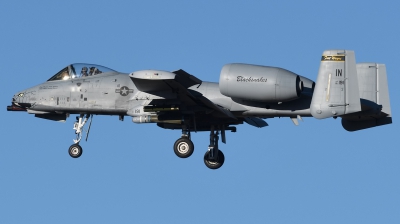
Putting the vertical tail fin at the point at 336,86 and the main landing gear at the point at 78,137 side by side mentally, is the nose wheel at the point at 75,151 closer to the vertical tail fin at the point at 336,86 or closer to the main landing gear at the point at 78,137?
the main landing gear at the point at 78,137

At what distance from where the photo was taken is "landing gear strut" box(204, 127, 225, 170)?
38625 mm

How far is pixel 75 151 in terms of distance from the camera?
38344 millimetres

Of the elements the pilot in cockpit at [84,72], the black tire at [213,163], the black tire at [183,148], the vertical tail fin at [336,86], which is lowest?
the black tire at [213,163]

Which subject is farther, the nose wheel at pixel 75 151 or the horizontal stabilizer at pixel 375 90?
the nose wheel at pixel 75 151

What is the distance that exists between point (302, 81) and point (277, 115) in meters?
1.70

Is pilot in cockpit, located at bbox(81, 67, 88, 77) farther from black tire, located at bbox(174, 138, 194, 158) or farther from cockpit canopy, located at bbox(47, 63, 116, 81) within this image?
black tire, located at bbox(174, 138, 194, 158)

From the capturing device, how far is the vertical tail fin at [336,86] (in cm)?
3228

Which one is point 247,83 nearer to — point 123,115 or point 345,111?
point 345,111

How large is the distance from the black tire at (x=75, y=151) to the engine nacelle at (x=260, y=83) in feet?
23.6

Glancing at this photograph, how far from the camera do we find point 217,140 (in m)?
38.8

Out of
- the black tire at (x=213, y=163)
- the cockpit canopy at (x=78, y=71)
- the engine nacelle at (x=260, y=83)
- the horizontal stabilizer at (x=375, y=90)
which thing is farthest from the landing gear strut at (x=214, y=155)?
the horizontal stabilizer at (x=375, y=90)

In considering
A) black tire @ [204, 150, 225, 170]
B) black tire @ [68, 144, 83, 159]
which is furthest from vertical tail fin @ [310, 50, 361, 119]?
black tire @ [68, 144, 83, 159]

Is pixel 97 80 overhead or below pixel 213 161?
overhead

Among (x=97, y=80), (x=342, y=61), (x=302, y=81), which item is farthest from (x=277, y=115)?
(x=97, y=80)
